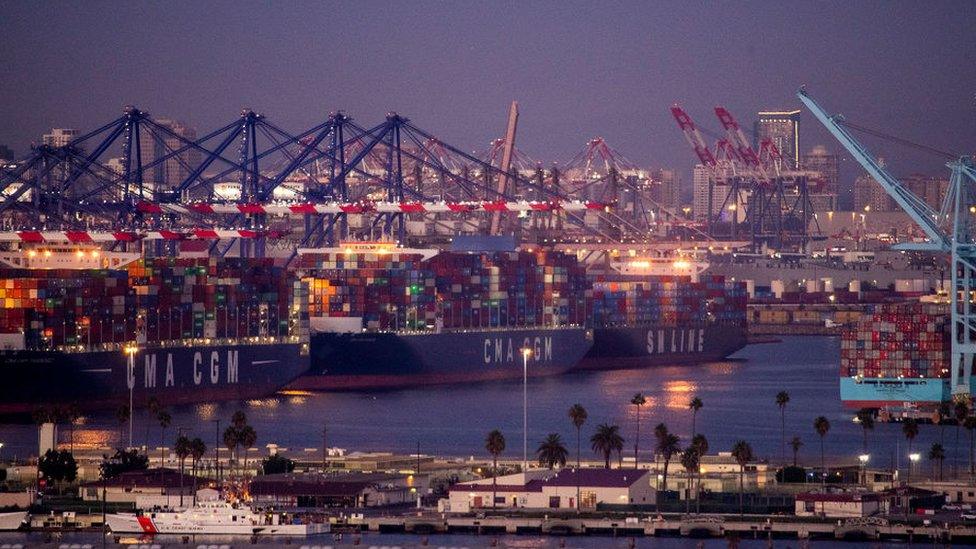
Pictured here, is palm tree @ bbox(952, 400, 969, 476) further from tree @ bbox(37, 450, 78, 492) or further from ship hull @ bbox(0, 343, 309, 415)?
tree @ bbox(37, 450, 78, 492)

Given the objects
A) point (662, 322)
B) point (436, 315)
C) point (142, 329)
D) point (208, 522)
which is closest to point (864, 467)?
point (208, 522)

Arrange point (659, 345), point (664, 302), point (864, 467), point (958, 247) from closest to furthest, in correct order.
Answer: point (864, 467), point (958, 247), point (659, 345), point (664, 302)

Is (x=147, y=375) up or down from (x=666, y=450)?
up

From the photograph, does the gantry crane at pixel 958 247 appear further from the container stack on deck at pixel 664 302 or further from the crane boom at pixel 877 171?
the container stack on deck at pixel 664 302

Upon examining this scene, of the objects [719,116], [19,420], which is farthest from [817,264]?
[19,420]

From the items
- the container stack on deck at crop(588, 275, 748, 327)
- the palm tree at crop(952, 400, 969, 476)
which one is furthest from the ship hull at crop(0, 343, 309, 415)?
the container stack on deck at crop(588, 275, 748, 327)

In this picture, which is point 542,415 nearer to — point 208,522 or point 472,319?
point 472,319

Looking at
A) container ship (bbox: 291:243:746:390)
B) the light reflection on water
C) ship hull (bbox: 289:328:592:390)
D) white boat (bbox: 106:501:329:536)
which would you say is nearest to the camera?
white boat (bbox: 106:501:329:536)
